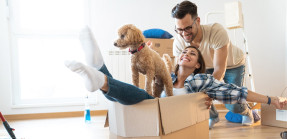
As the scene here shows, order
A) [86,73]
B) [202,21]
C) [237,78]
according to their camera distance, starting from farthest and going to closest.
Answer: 1. [202,21]
2. [237,78]
3. [86,73]

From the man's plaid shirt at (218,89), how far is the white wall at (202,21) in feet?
5.72

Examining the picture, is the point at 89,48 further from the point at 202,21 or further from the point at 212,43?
the point at 202,21

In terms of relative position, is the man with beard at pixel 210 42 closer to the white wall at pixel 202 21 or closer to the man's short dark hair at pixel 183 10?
the man's short dark hair at pixel 183 10

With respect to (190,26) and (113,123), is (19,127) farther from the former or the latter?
(190,26)

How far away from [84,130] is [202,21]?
2.07 metres

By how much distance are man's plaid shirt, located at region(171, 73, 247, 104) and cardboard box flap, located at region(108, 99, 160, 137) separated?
1.33ft

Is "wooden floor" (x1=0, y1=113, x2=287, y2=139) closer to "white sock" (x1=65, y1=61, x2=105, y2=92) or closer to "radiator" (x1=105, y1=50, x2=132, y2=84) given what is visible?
"radiator" (x1=105, y1=50, x2=132, y2=84)

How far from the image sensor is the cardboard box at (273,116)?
188cm

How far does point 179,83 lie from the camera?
1491 mm

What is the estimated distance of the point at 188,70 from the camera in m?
1.49

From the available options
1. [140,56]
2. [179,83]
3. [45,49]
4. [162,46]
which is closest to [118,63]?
[162,46]

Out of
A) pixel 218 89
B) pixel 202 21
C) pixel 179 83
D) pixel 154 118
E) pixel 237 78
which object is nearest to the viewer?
pixel 154 118

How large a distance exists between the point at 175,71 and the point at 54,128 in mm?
1428

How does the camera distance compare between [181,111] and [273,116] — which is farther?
[273,116]
